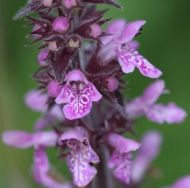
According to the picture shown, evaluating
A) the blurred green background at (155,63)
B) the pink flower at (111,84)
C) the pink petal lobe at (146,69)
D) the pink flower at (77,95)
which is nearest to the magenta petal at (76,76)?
the pink flower at (77,95)

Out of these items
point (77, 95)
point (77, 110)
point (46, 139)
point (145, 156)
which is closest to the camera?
point (77, 110)

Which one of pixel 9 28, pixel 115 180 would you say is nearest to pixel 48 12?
pixel 115 180

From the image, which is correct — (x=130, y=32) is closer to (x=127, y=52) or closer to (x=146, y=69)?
(x=127, y=52)

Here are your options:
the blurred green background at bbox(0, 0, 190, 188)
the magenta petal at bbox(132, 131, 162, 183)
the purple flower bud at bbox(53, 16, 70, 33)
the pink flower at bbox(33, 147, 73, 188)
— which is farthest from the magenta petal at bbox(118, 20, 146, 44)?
the blurred green background at bbox(0, 0, 190, 188)

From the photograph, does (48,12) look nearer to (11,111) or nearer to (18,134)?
(18,134)

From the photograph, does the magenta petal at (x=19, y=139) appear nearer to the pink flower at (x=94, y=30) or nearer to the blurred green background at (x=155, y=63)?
the pink flower at (x=94, y=30)

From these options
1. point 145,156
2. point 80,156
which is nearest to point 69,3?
point 80,156
